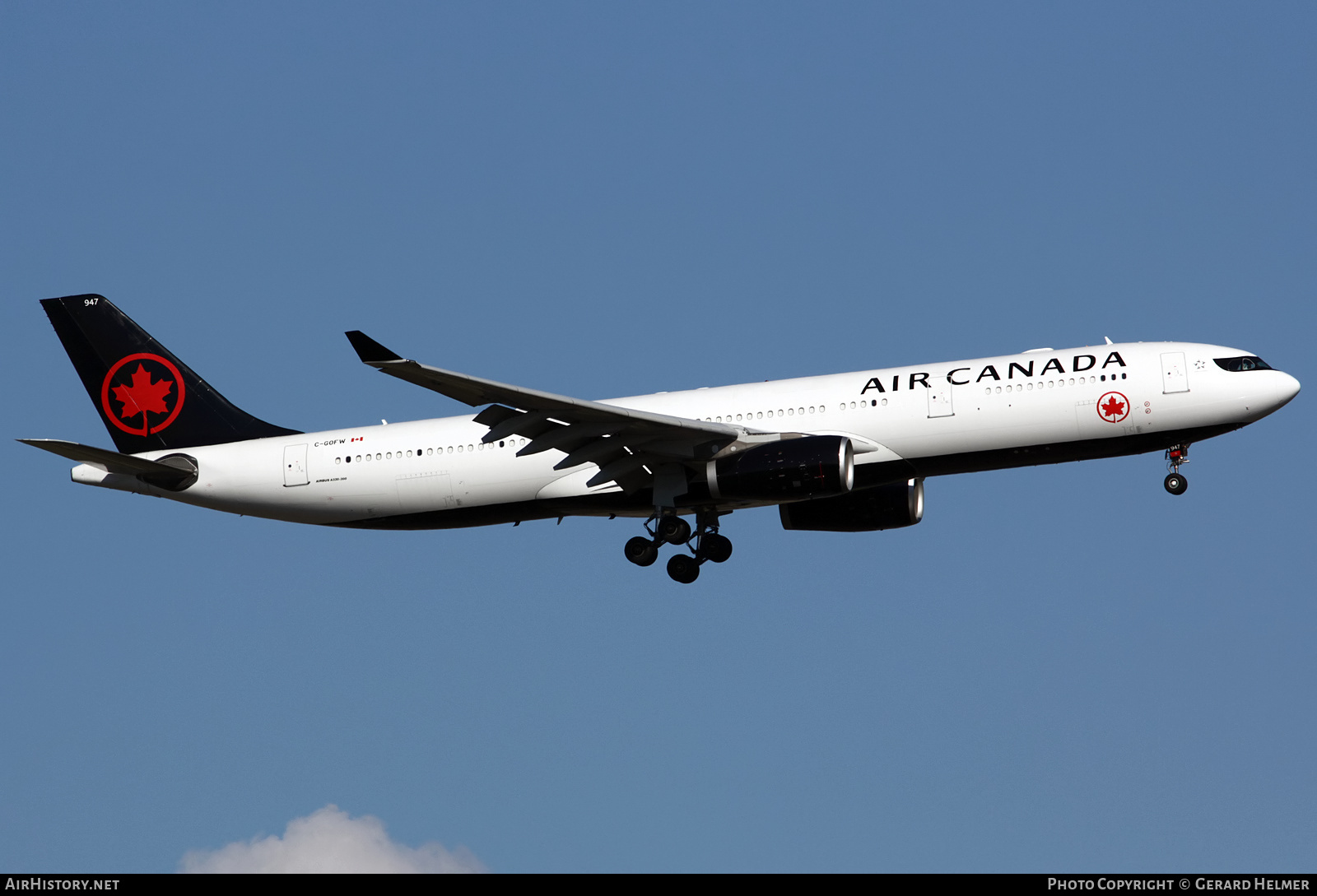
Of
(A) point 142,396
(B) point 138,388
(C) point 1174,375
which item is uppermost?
(B) point 138,388

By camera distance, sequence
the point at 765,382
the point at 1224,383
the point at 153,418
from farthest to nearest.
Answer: the point at 153,418, the point at 765,382, the point at 1224,383

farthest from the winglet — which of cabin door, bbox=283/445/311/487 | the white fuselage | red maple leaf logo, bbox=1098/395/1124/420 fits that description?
red maple leaf logo, bbox=1098/395/1124/420

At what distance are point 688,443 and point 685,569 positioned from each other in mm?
4311

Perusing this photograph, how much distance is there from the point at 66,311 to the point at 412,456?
11.7 metres

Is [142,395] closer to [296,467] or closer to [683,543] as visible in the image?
[296,467]

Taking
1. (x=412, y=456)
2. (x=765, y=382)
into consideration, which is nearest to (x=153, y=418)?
(x=412, y=456)

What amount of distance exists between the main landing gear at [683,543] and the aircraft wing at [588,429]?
4.53 ft

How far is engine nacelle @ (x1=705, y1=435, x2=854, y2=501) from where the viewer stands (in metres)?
35.4

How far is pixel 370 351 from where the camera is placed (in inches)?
1246

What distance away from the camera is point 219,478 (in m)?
40.9

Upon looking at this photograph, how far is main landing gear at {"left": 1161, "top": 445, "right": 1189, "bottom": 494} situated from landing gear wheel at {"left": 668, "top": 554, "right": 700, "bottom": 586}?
37.0 ft

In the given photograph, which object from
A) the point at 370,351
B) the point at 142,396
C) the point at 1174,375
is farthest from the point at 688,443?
the point at 142,396

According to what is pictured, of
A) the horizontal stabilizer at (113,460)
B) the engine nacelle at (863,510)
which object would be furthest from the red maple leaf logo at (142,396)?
the engine nacelle at (863,510)
